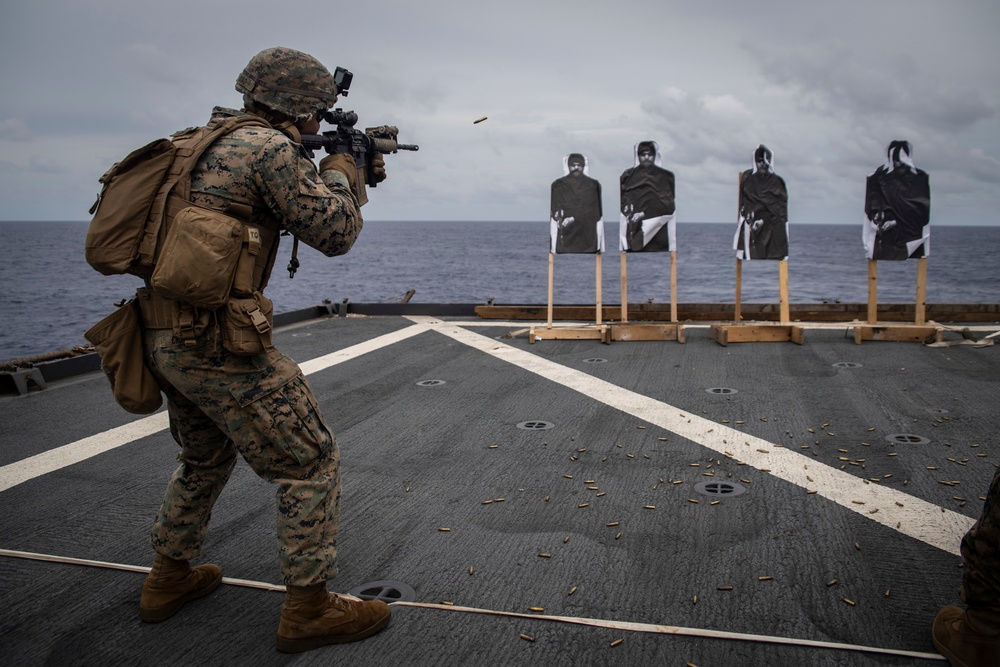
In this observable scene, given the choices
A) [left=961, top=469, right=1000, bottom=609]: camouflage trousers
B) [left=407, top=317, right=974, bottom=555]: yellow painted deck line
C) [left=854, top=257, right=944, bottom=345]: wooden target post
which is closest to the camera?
[left=961, top=469, right=1000, bottom=609]: camouflage trousers

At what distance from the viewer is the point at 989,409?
17.6 ft

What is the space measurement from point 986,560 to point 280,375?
238 cm

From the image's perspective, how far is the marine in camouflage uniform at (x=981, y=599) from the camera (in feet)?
7.53

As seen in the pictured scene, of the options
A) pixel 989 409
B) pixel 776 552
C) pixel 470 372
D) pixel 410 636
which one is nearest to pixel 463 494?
pixel 410 636

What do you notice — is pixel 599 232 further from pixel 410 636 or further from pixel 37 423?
pixel 410 636

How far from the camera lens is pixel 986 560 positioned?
2.32m

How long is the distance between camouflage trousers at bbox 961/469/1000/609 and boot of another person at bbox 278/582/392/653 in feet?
6.61

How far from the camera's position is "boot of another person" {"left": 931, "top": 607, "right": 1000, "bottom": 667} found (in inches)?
90.4

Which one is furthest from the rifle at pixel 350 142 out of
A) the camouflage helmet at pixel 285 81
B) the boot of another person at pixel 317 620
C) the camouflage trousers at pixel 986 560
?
the camouflage trousers at pixel 986 560

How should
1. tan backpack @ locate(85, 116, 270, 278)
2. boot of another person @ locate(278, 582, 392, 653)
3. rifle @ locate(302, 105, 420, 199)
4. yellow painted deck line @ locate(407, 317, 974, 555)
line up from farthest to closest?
yellow painted deck line @ locate(407, 317, 974, 555), rifle @ locate(302, 105, 420, 199), boot of another person @ locate(278, 582, 392, 653), tan backpack @ locate(85, 116, 270, 278)

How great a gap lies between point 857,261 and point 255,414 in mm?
70668

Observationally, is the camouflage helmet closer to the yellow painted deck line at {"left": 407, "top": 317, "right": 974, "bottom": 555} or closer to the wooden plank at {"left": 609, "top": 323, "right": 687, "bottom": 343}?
→ the yellow painted deck line at {"left": 407, "top": 317, "right": 974, "bottom": 555}

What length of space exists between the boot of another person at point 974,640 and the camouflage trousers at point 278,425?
81.6 inches

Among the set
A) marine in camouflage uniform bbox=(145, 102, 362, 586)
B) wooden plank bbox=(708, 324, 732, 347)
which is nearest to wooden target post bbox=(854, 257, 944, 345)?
wooden plank bbox=(708, 324, 732, 347)
